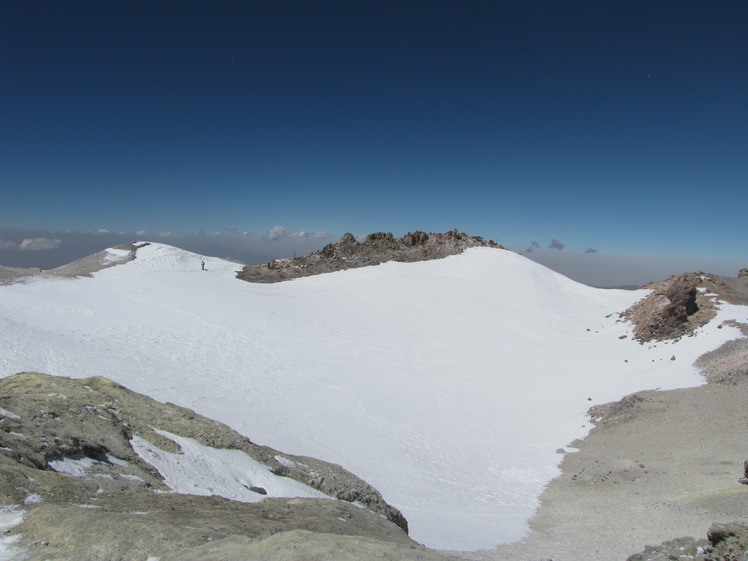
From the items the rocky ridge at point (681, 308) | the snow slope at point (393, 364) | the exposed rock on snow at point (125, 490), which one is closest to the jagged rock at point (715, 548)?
the exposed rock on snow at point (125, 490)

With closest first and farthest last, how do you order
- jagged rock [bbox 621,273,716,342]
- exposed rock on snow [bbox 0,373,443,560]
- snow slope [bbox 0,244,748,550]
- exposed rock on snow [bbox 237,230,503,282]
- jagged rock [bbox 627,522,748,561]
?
exposed rock on snow [bbox 0,373,443,560], jagged rock [bbox 627,522,748,561], snow slope [bbox 0,244,748,550], jagged rock [bbox 621,273,716,342], exposed rock on snow [bbox 237,230,503,282]

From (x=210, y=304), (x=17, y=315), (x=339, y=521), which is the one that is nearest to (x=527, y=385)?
(x=339, y=521)

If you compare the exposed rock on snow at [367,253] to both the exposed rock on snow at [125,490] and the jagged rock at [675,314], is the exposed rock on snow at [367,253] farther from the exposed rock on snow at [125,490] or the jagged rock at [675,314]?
the exposed rock on snow at [125,490]

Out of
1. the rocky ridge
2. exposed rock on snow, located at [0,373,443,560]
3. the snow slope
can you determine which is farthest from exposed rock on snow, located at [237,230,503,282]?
exposed rock on snow, located at [0,373,443,560]

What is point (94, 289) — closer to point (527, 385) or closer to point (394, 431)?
point (394, 431)

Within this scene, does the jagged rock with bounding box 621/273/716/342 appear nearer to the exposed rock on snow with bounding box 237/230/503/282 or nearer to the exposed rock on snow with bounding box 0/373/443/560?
the exposed rock on snow with bounding box 237/230/503/282

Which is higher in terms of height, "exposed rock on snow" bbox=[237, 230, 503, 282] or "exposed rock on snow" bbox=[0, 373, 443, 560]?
"exposed rock on snow" bbox=[237, 230, 503, 282]

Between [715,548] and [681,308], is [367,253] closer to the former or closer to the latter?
[681,308]
